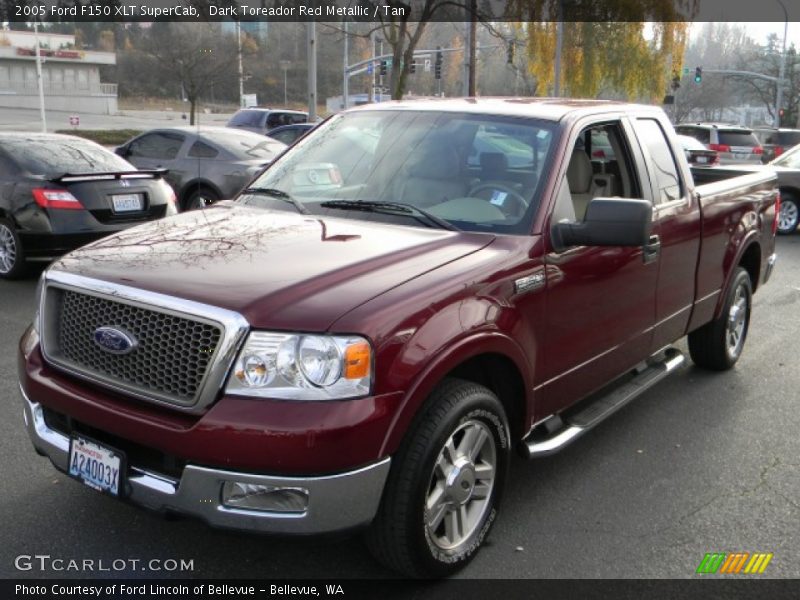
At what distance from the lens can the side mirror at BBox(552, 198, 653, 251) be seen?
3.49m

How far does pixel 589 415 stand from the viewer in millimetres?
4082

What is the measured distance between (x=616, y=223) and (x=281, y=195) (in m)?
1.71

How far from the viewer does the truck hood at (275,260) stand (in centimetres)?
276

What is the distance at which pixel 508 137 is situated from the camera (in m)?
4.02

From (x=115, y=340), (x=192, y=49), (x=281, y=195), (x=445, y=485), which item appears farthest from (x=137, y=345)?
(x=192, y=49)

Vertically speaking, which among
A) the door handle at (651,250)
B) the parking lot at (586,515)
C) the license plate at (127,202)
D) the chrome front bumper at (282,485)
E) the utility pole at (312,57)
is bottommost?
the parking lot at (586,515)

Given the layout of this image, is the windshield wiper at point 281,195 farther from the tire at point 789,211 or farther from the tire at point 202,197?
the tire at point 789,211

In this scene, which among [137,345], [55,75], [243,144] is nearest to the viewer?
[137,345]

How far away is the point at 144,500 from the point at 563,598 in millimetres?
1620

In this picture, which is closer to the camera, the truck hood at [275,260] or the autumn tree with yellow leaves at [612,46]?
the truck hood at [275,260]

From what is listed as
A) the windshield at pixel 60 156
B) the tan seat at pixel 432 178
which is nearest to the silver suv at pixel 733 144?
the windshield at pixel 60 156

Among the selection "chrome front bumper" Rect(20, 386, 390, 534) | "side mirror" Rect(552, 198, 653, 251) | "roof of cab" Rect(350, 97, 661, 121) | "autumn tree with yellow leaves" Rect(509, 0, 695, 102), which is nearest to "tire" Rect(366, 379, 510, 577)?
"chrome front bumper" Rect(20, 386, 390, 534)

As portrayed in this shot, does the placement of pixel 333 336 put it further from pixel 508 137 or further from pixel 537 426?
pixel 508 137

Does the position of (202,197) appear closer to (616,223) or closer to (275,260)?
(275,260)
